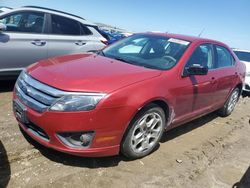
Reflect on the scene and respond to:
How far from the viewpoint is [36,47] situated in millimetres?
6262

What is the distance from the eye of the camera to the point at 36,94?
142 inches

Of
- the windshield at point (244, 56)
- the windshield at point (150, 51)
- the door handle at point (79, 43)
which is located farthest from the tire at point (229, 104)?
the windshield at point (244, 56)

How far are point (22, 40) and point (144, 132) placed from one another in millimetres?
3289

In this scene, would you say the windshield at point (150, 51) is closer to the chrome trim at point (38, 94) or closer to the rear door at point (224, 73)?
the rear door at point (224, 73)

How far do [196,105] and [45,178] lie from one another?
2.61 m

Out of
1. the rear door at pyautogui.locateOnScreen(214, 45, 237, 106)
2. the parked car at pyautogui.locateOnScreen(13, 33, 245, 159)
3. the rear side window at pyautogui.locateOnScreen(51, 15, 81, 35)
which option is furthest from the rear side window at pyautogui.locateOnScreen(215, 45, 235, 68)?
the rear side window at pyautogui.locateOnScreen(51, 15, 81, 35)

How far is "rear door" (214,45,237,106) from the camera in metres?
5.64

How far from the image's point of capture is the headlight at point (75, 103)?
11.1 ft

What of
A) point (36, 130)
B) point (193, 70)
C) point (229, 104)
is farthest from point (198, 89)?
point (36, 130)

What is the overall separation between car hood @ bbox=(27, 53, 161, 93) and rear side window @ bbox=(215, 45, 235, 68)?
2.01 metres

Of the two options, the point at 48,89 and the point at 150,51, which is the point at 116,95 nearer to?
the point at 48,89

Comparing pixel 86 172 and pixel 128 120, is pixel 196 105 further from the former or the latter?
pixel 86 172

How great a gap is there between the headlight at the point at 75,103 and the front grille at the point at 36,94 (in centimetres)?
7

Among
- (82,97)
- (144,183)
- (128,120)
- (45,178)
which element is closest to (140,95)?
(128,120)
